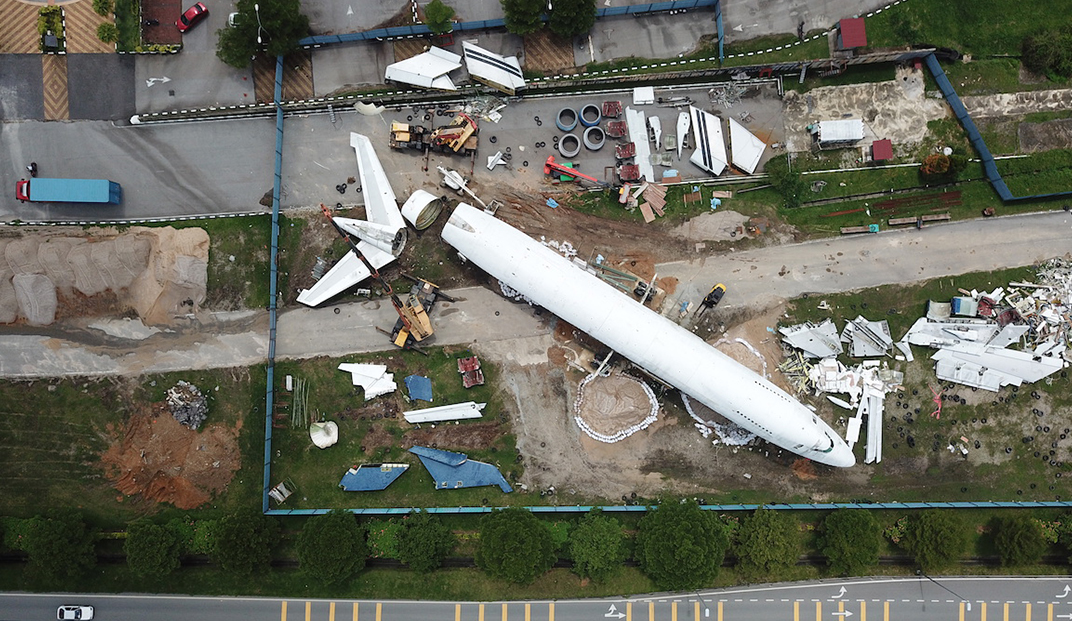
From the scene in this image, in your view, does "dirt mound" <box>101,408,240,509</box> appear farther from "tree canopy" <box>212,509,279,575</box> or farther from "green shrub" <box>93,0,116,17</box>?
"green shrub" <box>93,0,116,17</box>

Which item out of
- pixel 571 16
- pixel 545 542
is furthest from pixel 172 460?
pixel 571 16

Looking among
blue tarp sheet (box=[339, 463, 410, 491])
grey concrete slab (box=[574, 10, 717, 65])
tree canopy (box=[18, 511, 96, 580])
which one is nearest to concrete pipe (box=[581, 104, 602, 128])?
grey concrete slab (box=[574, 10, 717, 65])

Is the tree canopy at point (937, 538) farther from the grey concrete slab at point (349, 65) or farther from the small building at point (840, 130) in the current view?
the grey concrete slab at point (349, 65)

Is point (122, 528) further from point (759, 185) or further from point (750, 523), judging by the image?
point (759, 185)

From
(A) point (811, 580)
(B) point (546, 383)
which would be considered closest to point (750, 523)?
(A) point (811, 580)

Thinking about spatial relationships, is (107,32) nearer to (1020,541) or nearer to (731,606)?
(731,606)

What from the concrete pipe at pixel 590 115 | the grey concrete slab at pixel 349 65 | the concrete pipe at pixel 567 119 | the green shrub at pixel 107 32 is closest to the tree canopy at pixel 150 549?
the grey concrete slab at pixel 349 65
